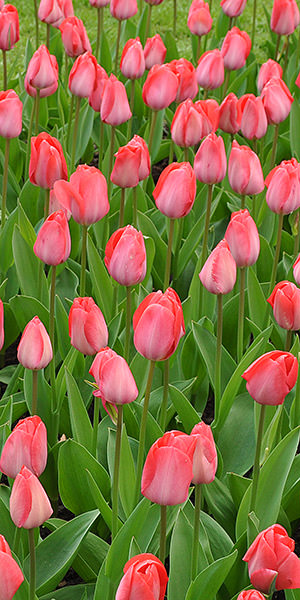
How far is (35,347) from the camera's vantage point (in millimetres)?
1562

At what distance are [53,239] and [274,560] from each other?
2.73 ft

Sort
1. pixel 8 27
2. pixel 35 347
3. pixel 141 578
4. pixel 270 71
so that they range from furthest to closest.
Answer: pixel 8 27 → pixel 270 71 → pixel 35 347 → pixel 141 578

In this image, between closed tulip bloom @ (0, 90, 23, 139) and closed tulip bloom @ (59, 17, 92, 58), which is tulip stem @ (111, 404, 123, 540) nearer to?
closed tulip bloom @ (0, 90, 23, 139)

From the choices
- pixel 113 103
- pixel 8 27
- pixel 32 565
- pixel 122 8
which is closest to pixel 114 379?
pixel 32 565

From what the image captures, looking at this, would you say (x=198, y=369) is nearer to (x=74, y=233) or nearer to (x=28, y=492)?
(x=74, y=233)

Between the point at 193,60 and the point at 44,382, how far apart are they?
245 centimetres

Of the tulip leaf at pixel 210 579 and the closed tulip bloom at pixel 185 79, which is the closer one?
the tulip leaf at pixel 210 579

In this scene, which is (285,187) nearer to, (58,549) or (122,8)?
(58,549)

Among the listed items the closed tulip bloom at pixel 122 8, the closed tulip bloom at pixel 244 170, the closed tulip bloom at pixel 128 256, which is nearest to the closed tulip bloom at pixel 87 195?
the closed tulip bloom at pixel 128 256

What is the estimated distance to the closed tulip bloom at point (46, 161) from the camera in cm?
208

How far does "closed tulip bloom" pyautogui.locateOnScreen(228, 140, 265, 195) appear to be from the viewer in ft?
6.88

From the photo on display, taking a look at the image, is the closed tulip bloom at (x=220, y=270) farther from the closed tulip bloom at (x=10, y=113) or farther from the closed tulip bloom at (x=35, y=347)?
the closed tulip bloom at (x=10, y=113)

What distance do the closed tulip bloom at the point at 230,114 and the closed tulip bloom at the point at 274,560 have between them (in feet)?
4.97

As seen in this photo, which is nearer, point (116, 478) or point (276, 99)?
→ point (116, 478)
